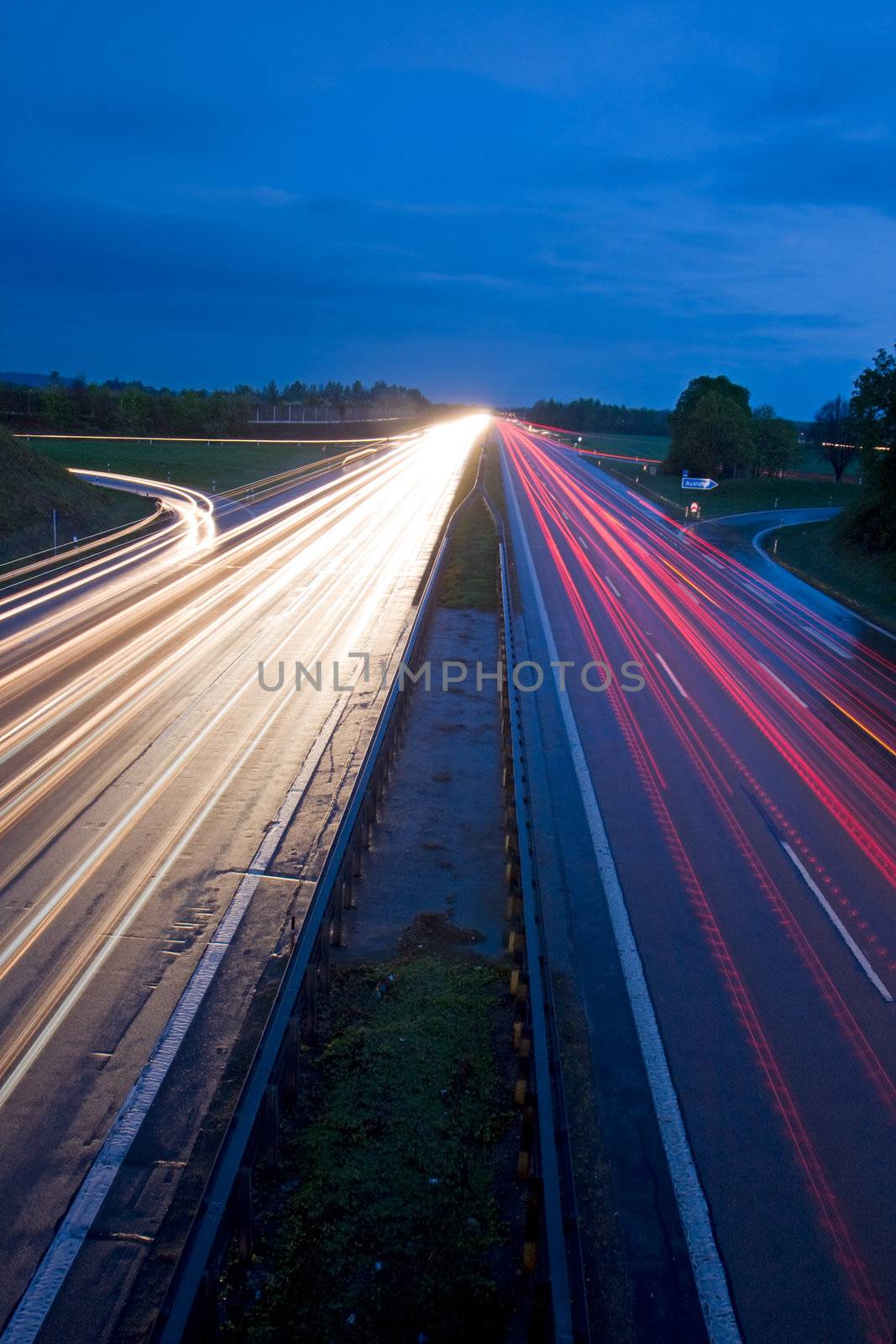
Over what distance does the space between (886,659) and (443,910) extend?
17.9m

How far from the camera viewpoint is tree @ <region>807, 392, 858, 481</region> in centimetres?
9649

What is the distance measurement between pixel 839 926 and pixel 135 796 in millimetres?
8834

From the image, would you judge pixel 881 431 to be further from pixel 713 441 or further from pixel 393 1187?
pixel 713 441

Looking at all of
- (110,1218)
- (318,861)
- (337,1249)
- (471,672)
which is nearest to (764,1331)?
(337,1249)

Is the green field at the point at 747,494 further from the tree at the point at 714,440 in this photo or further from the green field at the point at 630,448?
the green field at the point at 630,448

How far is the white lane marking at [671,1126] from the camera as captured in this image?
584 centimetres

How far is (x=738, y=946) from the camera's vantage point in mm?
9852

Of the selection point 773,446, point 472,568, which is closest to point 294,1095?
point 472,568

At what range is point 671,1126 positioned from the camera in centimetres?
730

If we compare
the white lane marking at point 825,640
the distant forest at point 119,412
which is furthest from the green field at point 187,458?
the white lane marking at point 825,640

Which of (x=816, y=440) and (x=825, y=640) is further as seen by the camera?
(x=816, y=440)

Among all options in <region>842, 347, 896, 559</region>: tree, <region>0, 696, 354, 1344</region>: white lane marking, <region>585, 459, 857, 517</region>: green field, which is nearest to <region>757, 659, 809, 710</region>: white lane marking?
<region>0, 696, 354, 1344</region>: white lane marking

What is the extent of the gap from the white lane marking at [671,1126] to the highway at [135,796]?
→ 138 inches

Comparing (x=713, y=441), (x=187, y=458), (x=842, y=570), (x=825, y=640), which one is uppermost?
(x=713, y=441)
